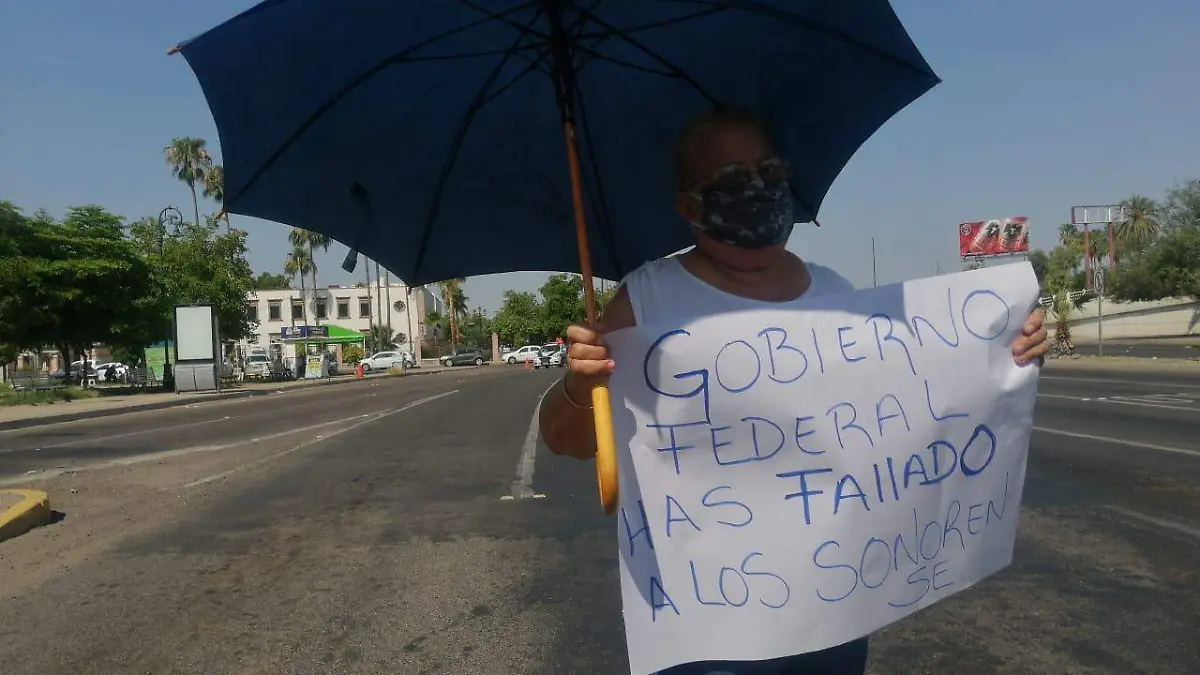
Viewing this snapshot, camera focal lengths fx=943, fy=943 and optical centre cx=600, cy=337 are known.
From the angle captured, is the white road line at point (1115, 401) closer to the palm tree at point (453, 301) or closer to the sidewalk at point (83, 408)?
the sidewalk at point (83, 408)

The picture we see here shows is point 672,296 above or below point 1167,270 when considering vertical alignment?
below

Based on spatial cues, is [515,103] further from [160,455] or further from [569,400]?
[160,455]

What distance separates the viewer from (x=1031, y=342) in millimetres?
2350

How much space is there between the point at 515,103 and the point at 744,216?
2.71 feet

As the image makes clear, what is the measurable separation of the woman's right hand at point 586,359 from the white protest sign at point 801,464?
0.10m

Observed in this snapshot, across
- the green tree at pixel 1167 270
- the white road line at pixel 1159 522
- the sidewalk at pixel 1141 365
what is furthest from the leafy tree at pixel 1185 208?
the white road line at pixel 1159 522

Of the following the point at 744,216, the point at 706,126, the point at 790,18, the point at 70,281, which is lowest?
the point at 744,216

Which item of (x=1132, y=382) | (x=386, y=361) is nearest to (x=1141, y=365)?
(x=1132, y=382)

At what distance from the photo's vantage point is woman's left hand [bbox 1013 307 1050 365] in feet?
7.68

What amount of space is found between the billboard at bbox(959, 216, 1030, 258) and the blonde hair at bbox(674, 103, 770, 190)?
66.1 m

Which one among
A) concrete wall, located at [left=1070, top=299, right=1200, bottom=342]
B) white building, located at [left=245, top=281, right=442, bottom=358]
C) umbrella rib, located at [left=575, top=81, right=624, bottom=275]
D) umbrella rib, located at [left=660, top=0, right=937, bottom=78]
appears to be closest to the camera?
umbrella rib, located at [left=660, top=0, right=937, bottom=78]

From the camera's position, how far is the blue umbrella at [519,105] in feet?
7.43

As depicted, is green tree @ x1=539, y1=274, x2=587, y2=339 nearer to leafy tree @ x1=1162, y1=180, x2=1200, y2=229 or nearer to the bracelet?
leafy tree @ x1=1162, y1=180, x2=1200, y2=229

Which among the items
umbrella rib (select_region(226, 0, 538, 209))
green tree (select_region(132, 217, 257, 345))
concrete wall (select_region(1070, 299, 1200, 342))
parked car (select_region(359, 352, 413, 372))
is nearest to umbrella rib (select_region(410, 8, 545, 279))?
umbrella rib (select_region(226, 0, 538, 209))
